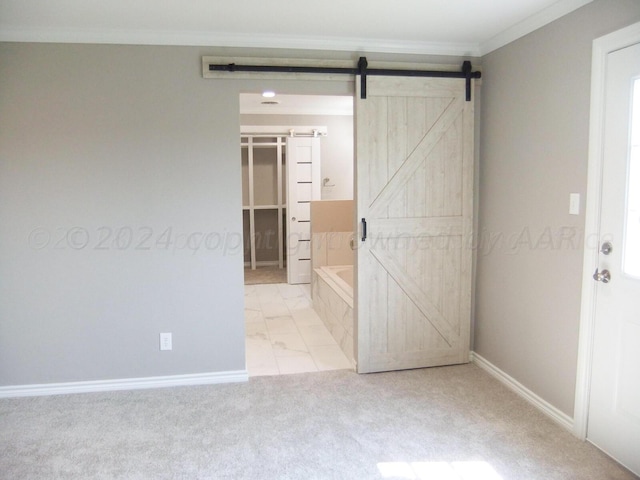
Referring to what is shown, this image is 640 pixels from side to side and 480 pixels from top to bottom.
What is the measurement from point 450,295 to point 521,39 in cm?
178

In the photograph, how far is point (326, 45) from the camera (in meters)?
3.35

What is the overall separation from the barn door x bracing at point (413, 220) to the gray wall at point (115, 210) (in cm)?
46

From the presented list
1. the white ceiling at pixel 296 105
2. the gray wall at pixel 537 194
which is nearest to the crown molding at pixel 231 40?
the gray wall at pixel 537 194

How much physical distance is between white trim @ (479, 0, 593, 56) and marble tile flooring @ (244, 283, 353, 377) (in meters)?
2.47

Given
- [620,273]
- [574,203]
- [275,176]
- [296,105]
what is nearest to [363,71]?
[574,203]

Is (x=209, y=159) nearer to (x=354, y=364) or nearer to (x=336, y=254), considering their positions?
(x=354, y=364)

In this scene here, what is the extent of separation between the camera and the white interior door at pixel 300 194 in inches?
259

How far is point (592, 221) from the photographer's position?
8.38ft

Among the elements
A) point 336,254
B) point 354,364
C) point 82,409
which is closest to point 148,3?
point 82,409

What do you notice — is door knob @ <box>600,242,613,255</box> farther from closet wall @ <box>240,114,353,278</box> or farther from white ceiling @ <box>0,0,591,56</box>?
closet wall @ <box>240,114,353,278</box>

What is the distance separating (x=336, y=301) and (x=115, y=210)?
1983mm

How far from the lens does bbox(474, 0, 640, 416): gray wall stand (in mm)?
2645

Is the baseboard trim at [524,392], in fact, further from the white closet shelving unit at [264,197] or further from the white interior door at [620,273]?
the white closet shelving unit at [264,197]

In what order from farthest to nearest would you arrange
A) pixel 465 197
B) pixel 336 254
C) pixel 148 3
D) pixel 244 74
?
1. pixel 336 254
2. pixel 465 197
3. pixel 244 74
4. pixel 148 3
